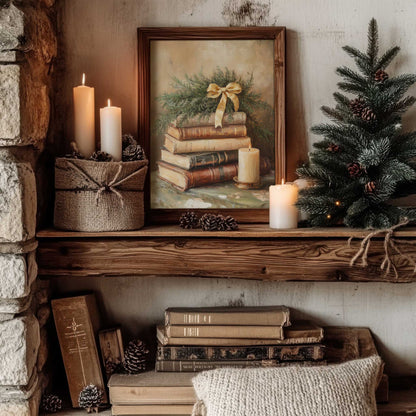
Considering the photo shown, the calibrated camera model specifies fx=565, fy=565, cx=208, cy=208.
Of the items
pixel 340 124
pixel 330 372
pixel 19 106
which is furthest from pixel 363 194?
pixel 19 106

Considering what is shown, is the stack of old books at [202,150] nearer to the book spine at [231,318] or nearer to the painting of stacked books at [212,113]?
the painting of stacked books at [212,113]

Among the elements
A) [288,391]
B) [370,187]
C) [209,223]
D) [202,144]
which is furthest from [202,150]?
[288,391]

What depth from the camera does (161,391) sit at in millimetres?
1508

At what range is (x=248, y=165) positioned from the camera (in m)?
1.65

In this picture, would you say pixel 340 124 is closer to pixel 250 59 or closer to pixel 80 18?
pixel 250 59

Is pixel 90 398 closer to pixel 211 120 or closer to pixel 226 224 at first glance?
pixel 226 224

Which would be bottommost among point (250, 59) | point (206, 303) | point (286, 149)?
point (206, 303)

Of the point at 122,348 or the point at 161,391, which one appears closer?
the point at 161,391

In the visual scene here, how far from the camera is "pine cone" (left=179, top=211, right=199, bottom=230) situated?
156 centimetres

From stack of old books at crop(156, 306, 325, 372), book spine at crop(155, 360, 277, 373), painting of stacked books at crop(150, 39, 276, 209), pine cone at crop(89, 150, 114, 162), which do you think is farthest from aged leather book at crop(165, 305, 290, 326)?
pine cone at crop(89, 150, 114, 162)

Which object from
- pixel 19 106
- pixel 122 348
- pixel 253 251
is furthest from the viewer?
pixel 122 348

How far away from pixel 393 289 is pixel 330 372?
1.53ft

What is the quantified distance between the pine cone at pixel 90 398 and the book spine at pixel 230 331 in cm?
25

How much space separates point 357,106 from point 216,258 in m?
0.56
